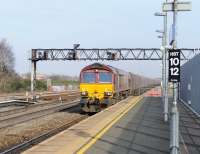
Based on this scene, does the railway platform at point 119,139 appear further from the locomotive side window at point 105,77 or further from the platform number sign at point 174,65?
the locomotive side window at point 105,77

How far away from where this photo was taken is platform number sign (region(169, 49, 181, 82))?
40.1 ft

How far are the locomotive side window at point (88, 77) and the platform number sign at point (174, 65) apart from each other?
21.9 m

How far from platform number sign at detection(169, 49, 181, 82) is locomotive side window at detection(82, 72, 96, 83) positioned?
21.9 meters

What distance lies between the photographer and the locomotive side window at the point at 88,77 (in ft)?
113

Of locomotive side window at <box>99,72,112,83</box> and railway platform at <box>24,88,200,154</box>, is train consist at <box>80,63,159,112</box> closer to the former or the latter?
locomotive side window at <box>99,72,112,83</box>

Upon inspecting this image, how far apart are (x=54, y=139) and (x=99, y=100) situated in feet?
55.4

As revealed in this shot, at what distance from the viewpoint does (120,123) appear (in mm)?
23281

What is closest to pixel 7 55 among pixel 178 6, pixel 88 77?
pixel 88 77

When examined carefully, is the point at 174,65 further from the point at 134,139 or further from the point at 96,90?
the point at 96,90

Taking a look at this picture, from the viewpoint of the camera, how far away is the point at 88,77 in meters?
34.5

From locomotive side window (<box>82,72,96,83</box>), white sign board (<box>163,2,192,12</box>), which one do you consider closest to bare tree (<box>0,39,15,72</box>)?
locomotive side window (<box>82,72,96,83</box>)

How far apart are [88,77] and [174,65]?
73.2 feet

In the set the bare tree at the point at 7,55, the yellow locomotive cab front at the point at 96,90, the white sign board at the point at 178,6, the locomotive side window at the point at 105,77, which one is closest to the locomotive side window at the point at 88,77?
the yellow locomotive cab front at the point at 96,90

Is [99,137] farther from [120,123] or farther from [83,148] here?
[120,123]
